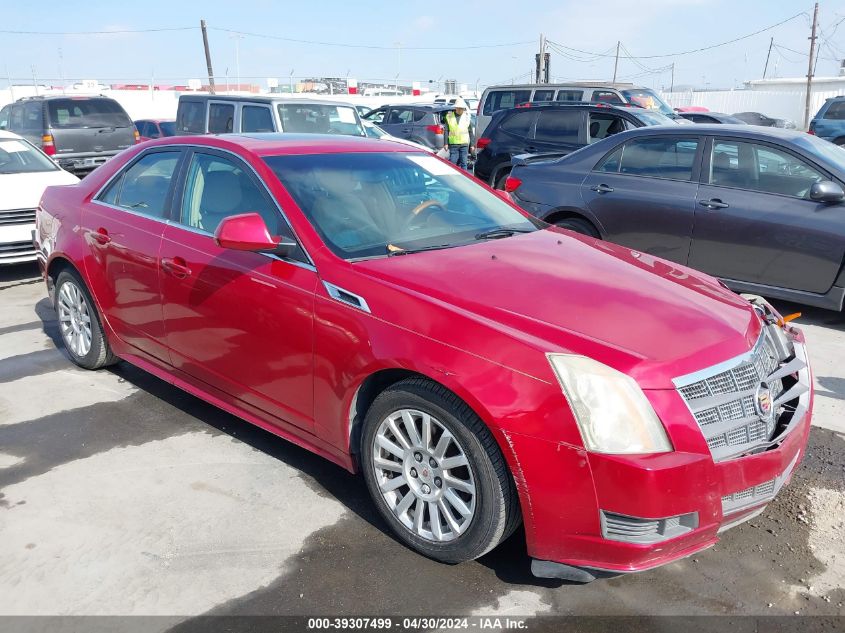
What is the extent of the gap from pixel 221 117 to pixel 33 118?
529 cm

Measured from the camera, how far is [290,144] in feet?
13.7

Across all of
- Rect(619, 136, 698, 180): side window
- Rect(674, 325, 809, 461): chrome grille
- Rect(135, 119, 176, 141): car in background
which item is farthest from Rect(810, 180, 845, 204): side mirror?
Rect(135, 119, 176, 141): car in background

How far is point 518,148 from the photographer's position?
12.4 m

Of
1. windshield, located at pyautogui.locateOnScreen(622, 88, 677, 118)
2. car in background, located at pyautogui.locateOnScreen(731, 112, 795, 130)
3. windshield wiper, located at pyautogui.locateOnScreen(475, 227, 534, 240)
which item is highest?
windshield, located at pyautogui.locateOnScreen(622, 88, 677, 118)

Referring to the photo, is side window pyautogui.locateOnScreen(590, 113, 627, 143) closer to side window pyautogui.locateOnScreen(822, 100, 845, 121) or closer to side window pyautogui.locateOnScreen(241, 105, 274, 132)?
side window pyautogui.locateOnScreen(241, 105, 274, 132)

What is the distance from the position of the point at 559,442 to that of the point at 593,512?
27 cm

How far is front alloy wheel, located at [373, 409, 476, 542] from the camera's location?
2.95 m

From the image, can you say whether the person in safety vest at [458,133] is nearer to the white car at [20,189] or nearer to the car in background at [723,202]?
the white car at [20,189]

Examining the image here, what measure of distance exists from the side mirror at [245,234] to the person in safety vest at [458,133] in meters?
12.7

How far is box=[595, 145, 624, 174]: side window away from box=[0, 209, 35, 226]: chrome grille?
19.6 feet

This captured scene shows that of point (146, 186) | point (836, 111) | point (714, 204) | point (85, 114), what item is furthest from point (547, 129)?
point (836, 111)

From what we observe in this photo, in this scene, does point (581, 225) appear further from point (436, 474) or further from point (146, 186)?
point (436, 474)

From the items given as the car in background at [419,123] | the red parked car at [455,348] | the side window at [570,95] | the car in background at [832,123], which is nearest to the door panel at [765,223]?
the red parked car at [455,348]

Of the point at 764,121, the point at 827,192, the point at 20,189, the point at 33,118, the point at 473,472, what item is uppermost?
the point at 33,118
